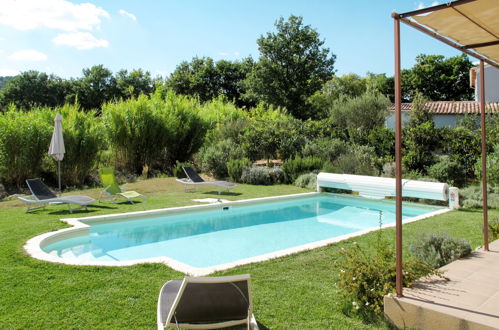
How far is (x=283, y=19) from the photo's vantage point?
116ft

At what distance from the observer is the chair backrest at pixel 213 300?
3.04 m

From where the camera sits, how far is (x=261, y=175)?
48.6 ft

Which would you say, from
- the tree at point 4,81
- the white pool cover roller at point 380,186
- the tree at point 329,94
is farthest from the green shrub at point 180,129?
the tree at point 4,81

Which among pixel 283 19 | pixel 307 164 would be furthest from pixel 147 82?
pixel 307 164

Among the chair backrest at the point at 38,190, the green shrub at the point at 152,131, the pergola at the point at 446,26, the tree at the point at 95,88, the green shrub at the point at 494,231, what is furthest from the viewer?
the tree at the point at 95,88

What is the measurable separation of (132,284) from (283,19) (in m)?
34.0

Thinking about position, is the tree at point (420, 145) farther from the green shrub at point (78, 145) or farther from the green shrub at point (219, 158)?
the green shrub at point (78, 145)

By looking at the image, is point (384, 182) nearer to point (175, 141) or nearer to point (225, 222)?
point (225, 222)

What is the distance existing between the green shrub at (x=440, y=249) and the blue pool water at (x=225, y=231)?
213 centimetres

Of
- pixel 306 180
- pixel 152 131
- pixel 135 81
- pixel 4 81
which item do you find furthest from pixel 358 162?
pixel 4 81

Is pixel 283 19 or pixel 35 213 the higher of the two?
pixel 283 19

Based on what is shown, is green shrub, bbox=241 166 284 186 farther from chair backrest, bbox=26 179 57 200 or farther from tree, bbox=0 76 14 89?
tree, bbox=0 76 14 89

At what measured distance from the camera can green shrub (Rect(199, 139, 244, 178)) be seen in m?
16.1

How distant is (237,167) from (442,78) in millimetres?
37409
